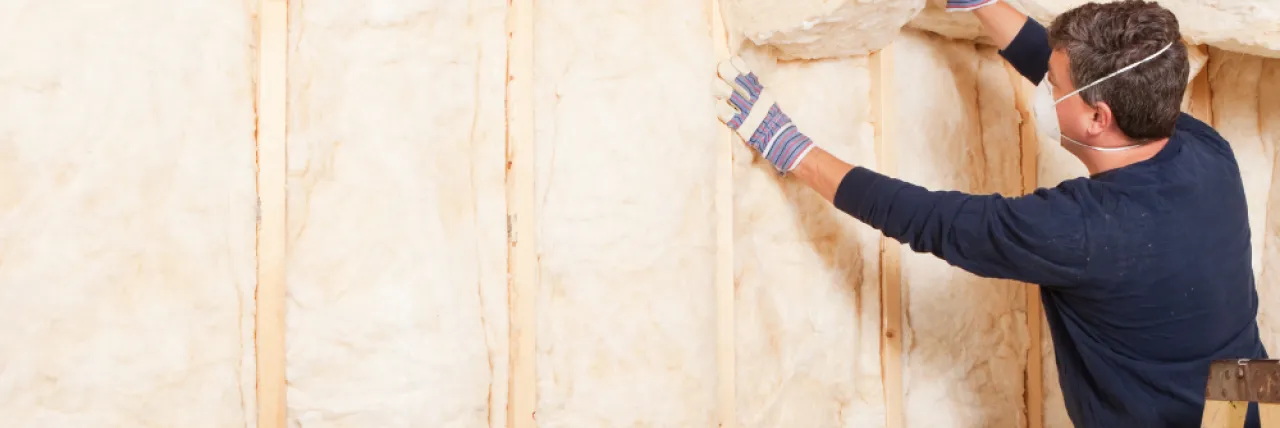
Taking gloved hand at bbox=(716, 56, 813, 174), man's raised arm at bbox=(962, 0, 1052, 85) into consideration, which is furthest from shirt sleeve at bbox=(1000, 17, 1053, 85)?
gloved hand at bbox=(716, 56, 813, 174)

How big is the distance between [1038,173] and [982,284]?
1.24 feet

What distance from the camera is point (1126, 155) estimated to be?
1.76 meters

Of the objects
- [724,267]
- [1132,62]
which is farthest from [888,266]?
[1132,62]

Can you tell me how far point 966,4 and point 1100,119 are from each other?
42 centimetres

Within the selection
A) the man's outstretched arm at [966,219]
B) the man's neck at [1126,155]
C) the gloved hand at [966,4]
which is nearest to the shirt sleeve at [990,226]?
the man's outstretched arm at [966,219]

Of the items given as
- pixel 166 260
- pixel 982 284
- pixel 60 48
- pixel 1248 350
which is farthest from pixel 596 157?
pixel 1248 350

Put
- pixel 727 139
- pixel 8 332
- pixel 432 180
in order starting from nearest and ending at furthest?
pixel 8 332, pixel 432 180, pixel 727 139

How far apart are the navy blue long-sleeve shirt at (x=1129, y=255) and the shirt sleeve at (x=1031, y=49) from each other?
303 millimetres

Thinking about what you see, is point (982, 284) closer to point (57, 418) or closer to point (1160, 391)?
point (1160, 391)

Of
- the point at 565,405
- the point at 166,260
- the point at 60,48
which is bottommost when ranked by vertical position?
the point at 565,405

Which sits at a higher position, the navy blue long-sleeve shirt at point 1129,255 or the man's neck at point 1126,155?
the man's neck at point 1126,155

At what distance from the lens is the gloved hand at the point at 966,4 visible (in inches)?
78.8

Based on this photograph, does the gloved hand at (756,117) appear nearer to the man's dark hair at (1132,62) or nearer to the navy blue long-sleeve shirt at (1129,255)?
the navy blue long-sleeve shirt at (1129,255)

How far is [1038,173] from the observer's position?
2.50 meters
